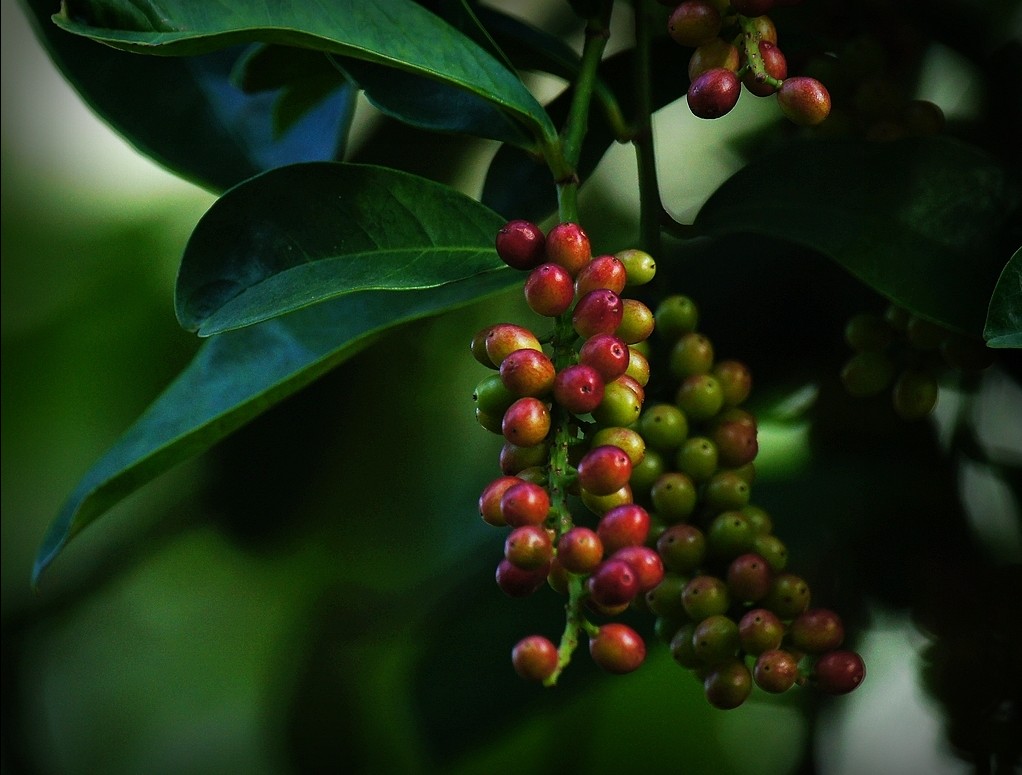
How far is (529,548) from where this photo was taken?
1.32 ft

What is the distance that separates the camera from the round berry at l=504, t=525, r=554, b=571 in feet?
1.32

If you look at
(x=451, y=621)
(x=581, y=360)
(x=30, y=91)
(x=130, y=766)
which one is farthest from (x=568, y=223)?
(x=30, y=91)

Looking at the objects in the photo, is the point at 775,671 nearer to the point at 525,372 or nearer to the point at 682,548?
the point at 682,548

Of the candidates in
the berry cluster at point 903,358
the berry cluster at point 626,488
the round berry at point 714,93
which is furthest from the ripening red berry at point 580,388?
the berry cluster at point 903,358

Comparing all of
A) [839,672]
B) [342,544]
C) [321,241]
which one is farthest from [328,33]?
[342,544]

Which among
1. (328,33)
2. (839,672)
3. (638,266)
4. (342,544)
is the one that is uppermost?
(328,33)

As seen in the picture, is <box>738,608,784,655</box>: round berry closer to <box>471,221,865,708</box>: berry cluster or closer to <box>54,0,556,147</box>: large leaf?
<box>471,221,865,708</box>: berry cluster

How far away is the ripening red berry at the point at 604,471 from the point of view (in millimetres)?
421

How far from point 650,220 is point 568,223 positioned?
13 centimetres

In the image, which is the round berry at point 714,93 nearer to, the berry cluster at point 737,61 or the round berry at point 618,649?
the berry cluster at point 737,61

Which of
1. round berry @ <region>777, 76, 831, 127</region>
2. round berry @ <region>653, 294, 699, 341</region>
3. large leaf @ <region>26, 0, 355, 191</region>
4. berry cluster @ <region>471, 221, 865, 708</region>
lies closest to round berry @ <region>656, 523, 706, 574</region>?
berry cluster @ <region>471, 221, 865, 708</region>

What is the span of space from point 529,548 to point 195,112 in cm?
52

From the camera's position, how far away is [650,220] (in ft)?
1.94

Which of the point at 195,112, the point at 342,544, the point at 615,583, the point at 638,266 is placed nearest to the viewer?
the point at 615,583
